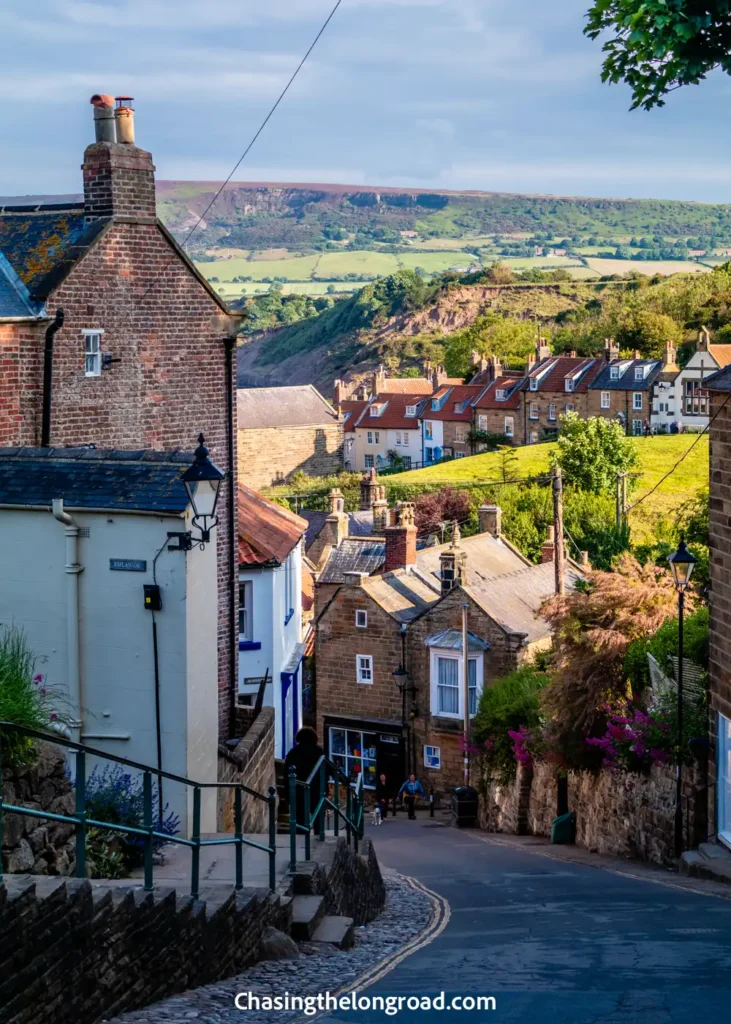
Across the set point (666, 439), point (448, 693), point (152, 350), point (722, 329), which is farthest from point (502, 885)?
point (722, 329)

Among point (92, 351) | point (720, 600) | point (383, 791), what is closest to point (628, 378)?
point (383, 791)

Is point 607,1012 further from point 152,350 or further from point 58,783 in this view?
point 152,350

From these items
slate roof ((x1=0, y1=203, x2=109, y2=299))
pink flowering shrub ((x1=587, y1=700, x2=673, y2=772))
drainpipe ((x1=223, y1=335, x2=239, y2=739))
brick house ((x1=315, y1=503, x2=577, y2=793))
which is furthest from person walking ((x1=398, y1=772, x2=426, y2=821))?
slate roof ((x1=0, y1=203, x2=109, y2=299))

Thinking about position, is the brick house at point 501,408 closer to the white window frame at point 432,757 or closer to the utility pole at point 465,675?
the white window frame at point 432,757

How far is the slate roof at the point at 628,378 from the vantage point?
91.9 metres

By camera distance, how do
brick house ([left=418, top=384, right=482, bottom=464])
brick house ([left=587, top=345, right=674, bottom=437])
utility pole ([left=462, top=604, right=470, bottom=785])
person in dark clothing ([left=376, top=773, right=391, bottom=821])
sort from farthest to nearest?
brick house ([left=418, top=384, right=482, bottom=464]) < brick house ([left=587, top=345, right=674, bottom=437]) < person in dark clothing ([left=376, top=773, right=391, bottom=821]) < utility pole ([left=462, top=604, right=470, bottom=785])

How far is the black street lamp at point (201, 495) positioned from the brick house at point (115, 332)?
4.60 meters

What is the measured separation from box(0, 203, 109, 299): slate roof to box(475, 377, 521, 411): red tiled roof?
84924mm

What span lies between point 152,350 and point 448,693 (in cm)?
2119

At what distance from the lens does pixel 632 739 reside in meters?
21.0

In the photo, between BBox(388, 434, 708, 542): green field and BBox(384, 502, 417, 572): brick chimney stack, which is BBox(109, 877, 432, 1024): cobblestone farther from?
BBox(388, 434, 708, 542): green field

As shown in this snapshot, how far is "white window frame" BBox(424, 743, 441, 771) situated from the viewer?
123ft

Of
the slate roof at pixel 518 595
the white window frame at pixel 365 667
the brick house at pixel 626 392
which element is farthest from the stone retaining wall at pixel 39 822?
the brick house at pixel 626 392

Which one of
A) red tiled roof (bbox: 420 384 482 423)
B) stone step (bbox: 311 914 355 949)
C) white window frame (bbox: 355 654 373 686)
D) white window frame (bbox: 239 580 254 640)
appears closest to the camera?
stone step (bbox: 311 914 355 949)
